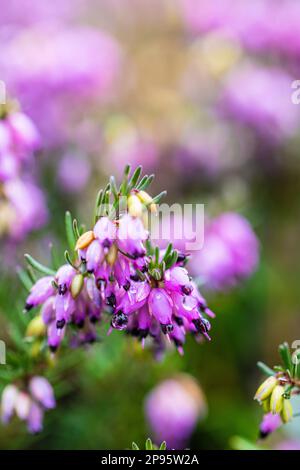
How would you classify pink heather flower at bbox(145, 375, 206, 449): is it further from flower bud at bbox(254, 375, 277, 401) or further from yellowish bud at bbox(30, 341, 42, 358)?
flower bud at bbox(254, 375, 277, 401)

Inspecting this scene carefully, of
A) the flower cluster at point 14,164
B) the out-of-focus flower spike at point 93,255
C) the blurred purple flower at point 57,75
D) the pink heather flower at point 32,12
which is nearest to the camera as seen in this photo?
the out-of-focus flower spike at point 93,255

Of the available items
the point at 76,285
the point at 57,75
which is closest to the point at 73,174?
the point at 57,75

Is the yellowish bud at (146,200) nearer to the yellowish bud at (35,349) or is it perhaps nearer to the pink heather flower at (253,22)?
the yellowish bud at (35,349)

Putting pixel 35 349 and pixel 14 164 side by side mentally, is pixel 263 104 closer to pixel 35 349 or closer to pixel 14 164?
pixel 14 164

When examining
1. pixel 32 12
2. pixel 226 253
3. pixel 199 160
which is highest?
pixel 32 12

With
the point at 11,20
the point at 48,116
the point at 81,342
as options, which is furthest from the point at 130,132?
the point at 81,342

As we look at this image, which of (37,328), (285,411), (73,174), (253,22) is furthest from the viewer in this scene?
(253,22)

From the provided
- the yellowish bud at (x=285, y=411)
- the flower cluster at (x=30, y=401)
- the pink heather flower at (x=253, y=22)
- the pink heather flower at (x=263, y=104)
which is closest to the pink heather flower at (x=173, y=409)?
the flower cluster at (x=30, y=401)
